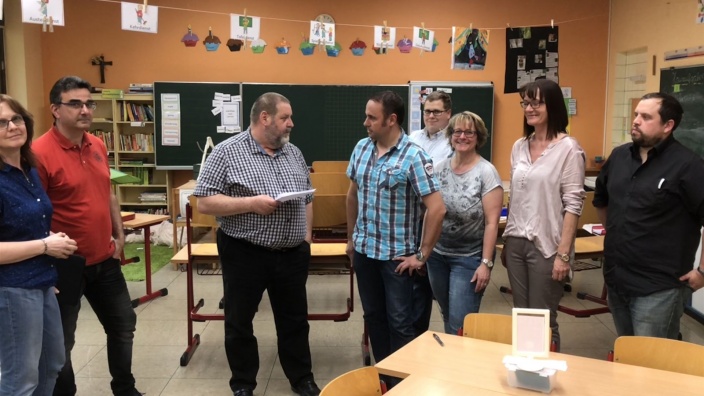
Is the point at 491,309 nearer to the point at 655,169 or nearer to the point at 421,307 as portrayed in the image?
the point at 421,307

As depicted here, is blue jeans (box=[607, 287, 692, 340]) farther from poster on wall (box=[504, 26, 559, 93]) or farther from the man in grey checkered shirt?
poster on wall (box=[504, 26, 559, 93])

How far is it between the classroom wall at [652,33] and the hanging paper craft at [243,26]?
4.03 m

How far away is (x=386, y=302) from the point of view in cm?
275

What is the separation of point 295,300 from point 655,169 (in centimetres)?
178

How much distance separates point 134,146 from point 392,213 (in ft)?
18.9

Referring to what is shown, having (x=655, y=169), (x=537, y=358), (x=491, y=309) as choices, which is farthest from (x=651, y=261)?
(x=491, y=309)

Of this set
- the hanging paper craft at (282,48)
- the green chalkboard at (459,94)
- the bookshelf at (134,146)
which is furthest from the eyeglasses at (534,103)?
the bookshelf at (134,146)

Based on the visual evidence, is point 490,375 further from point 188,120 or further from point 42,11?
point 188,120

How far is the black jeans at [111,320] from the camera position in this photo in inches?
100

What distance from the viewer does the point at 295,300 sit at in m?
2.96

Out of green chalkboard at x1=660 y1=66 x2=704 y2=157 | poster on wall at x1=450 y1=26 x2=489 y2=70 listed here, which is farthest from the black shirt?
green chalkboard at x1=660 y1=66 x2=704 y2=157

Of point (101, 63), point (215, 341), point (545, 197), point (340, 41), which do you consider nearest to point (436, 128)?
point (545, 197)

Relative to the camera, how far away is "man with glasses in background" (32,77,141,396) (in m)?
2.40

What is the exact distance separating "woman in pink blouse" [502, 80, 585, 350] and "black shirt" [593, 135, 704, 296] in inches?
7.9
